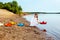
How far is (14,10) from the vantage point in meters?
86.0

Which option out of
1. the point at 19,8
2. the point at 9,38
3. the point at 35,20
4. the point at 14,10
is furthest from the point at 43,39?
the point at 19,8

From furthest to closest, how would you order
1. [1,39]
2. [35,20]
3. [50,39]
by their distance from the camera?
[35,20]
[50,39]
[1,39]

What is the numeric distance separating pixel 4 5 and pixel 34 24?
6479 cm

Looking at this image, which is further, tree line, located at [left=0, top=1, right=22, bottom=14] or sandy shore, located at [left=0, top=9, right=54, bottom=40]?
tree line, located at [left=0, top=1, right=22, bottom=14]

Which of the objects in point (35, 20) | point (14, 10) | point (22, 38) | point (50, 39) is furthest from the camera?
point (14, 10)

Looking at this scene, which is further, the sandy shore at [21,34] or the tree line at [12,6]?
the tree line at [12,6]

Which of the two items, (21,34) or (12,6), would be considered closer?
(21,34)

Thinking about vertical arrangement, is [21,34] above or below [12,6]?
above

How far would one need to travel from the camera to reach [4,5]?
88875mm

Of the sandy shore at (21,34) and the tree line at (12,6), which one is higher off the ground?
the sandy shore at (21,34)

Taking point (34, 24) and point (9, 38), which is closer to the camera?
point (9, 38)

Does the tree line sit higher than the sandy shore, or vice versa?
the sandy shore

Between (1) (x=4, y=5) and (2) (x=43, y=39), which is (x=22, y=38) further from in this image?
(1) (x=4, y=5)

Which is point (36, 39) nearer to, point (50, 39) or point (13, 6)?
point (50, 39)
